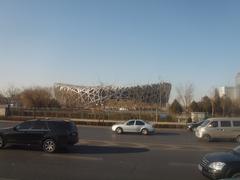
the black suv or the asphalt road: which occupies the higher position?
the black suv

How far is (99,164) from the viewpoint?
15594 millimetres

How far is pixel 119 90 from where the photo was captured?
154 metres

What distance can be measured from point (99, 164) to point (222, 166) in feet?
18.9

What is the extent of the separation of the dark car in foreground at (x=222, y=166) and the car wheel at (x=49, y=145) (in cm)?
916

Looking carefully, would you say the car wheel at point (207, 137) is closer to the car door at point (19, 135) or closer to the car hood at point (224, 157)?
the car door at point (19, 135)

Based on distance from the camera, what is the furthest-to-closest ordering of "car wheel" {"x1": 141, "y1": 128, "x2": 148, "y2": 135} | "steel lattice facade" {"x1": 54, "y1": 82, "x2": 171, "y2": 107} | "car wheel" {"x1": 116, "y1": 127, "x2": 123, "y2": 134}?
"steel lattice facade" {"x1": 54, "y1": 82, "x2": 171, "y2": 107} → "car wheel" {"x1": 116, "y1": 127, "x2": 123, "y2": 134} → "car wheel" {"x1": 141, "y1": 128, "x2": 148, "y2": 135}

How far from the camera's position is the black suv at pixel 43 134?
19.3 metres

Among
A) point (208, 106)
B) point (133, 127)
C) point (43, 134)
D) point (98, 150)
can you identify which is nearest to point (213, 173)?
point (98, 150)

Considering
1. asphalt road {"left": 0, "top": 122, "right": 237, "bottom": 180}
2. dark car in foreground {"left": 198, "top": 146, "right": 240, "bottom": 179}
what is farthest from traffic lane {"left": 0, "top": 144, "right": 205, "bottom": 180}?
dark car in foreground {"left": 198, "top": 146, "right": 240, "bottom": 179}

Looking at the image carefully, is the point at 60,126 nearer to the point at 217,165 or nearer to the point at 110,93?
the point at 217,165

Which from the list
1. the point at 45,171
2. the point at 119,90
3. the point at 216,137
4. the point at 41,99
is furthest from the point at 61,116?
the point at 119,90

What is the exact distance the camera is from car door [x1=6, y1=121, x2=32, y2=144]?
19.5m

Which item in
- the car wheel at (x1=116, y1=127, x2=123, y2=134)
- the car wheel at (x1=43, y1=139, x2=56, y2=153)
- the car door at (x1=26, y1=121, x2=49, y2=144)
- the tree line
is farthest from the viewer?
the tree line

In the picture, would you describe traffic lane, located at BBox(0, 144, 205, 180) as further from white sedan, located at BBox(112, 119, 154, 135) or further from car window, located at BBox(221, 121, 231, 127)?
white sedan, located at BBox(112, 119, 154, 135)
